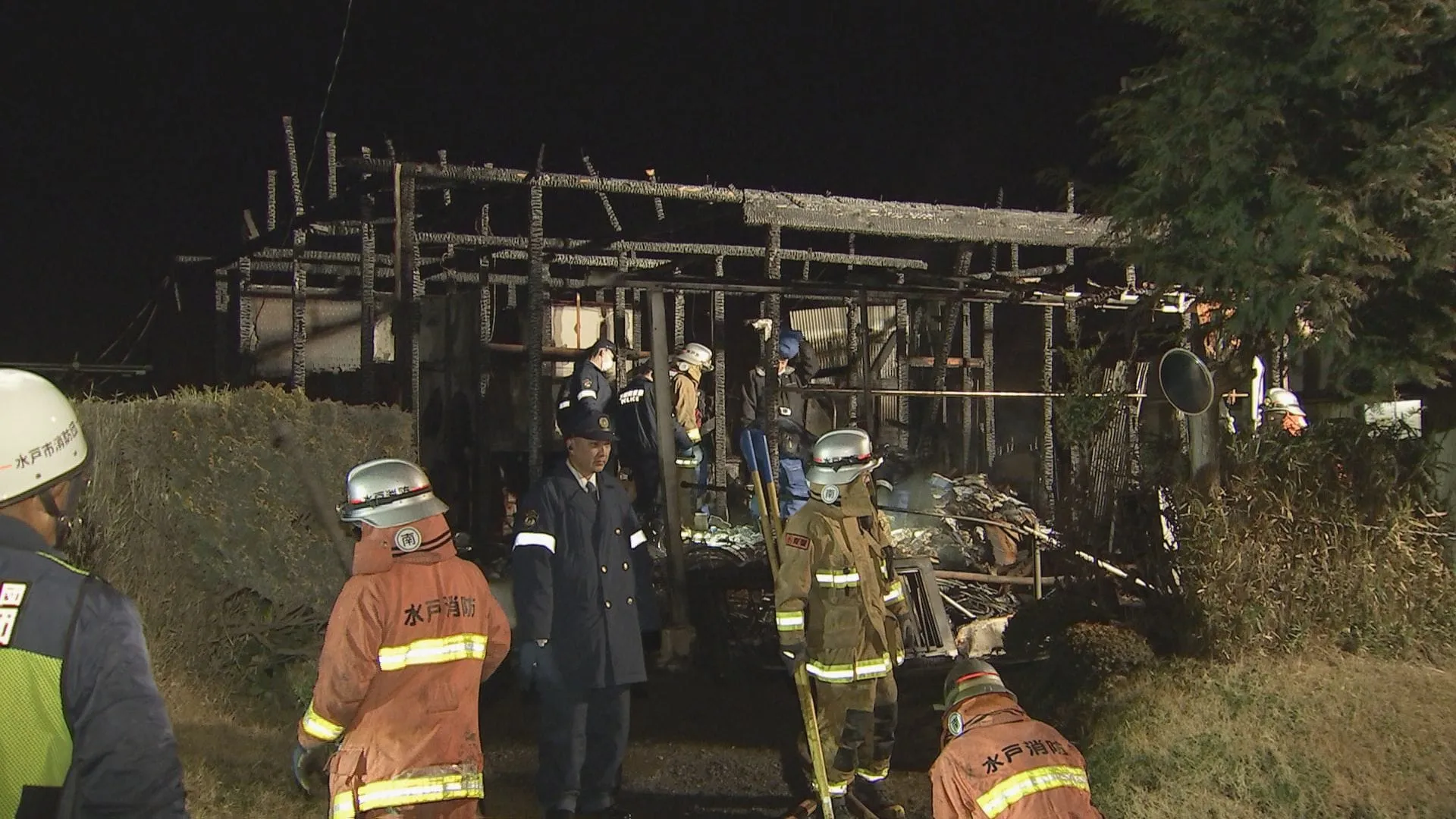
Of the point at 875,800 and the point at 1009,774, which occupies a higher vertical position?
the point at 1009,774

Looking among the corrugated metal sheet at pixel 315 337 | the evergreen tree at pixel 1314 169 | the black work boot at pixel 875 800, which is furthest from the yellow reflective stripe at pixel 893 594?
the corrugated metal sheet at pixel 315 337

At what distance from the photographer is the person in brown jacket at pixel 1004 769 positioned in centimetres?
347

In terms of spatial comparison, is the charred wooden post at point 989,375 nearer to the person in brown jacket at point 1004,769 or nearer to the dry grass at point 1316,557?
the dry grass at point 1316,557

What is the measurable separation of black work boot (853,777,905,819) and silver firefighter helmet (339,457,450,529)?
11.8 ft

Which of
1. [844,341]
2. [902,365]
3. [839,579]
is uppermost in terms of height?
[844,341]

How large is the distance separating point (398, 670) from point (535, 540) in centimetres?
218

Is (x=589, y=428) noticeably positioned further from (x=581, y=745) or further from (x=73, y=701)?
(x=73, y=701)

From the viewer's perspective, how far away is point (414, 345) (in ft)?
30.9

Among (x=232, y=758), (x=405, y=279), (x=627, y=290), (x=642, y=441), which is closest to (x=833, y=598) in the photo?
(x=232, y=758)

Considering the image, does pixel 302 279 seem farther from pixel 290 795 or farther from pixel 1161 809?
pixel 1161 809

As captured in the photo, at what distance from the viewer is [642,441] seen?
10.8 meters

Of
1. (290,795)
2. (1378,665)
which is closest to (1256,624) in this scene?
(1378,665)

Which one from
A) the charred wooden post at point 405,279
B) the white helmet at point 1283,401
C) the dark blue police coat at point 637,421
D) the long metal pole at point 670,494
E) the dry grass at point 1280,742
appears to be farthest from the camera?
the dark blue police coat at point 637,421

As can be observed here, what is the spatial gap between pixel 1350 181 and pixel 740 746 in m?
5.36
